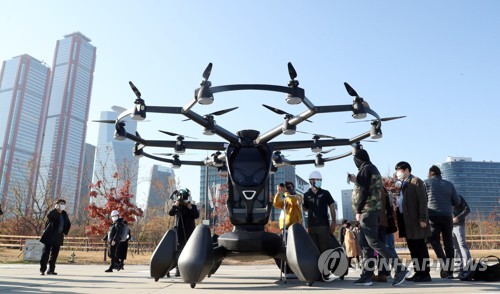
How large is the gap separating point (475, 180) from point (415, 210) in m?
161

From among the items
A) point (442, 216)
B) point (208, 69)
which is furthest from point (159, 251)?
point (442, 216)

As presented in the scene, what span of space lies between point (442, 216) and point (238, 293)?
4378 millimetres

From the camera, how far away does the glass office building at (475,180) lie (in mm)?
139875

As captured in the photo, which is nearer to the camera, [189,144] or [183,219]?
[189,144]

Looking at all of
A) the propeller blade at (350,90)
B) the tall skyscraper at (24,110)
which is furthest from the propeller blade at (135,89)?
the tall skyscraper at (24,110)

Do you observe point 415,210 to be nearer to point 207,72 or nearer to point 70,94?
point 207,72

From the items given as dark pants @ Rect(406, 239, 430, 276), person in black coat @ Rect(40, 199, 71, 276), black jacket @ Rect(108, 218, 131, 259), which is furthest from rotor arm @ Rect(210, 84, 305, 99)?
black jacket @ Rect(108, 218, 131, 259)

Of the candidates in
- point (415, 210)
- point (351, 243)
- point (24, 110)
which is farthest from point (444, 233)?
point (24, 110)

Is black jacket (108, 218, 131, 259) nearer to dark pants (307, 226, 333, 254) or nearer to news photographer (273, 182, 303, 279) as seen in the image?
news photographer (273, 182, 303, 279)

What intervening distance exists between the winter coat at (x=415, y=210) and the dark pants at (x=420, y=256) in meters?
0.14

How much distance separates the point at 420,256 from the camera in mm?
6047

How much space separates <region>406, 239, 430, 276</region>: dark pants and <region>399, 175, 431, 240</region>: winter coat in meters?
0.14

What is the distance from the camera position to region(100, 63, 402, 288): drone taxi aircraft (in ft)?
15.3

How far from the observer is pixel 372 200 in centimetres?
574
